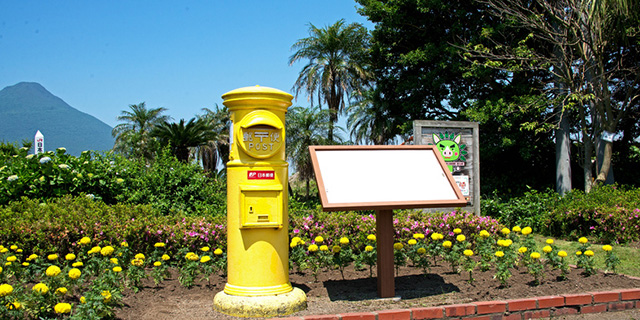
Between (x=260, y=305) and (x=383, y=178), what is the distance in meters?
1.68

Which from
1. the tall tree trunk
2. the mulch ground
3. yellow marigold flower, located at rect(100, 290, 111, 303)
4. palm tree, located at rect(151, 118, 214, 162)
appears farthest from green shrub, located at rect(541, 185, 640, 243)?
palm tree, located at rect(151, 118, 214, 162)

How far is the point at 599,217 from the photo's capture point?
9883 mm

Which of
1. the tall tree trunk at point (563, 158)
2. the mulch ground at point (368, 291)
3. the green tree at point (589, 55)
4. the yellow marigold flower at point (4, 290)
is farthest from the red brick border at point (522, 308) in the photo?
the tall tree trunk at point (563, 158)

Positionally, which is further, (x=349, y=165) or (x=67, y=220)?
(x=67, y=220)

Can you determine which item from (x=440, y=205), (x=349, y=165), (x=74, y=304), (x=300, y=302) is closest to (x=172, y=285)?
(x=74, y=304)

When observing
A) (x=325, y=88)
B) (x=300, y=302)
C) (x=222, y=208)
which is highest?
(x=325, y=88)

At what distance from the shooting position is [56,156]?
8773 millimetres

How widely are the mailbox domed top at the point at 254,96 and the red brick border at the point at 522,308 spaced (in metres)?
1.98

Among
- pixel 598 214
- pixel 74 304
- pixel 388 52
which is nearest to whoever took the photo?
pixel 74 304

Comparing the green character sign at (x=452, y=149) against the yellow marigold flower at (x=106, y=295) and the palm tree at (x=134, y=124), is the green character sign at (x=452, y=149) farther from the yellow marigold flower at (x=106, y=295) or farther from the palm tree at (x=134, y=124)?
the palm tree at (x=134, y=124)

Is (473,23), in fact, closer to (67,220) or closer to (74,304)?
(67,220)

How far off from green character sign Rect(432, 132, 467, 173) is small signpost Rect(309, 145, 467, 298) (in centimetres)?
463

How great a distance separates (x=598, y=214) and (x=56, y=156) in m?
9.90

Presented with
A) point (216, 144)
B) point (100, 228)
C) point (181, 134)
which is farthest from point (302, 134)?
point (100, 228)
